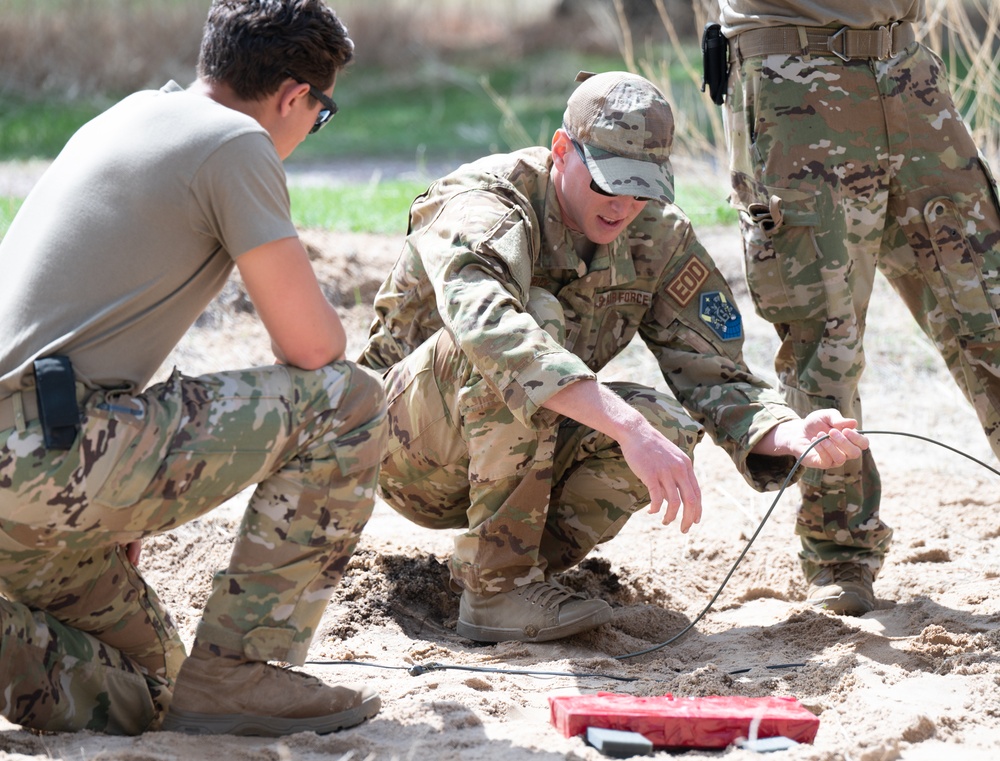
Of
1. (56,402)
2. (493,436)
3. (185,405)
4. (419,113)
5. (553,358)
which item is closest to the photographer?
(56,402)

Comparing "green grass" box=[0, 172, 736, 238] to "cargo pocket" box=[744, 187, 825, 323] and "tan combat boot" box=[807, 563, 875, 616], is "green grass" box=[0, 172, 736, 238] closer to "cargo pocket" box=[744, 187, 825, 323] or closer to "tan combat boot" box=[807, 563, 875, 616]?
"cargo pocket" box=[744, 187, 825, 323]

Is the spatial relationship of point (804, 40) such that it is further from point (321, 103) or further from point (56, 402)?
point (56, 402)

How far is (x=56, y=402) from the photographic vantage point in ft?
7.46

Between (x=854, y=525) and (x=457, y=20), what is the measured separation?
1746 cm

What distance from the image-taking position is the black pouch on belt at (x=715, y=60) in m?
3.73

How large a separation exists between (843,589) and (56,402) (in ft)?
7.48

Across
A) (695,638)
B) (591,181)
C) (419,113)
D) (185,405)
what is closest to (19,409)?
(185,405)

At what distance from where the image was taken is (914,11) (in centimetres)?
358

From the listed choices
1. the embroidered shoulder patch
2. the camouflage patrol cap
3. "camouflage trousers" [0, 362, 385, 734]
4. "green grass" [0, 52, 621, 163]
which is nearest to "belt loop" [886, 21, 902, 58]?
the camouflage patrol cap

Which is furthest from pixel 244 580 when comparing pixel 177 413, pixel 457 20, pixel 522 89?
pixel 457 20

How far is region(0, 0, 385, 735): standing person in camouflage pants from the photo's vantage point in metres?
2.33

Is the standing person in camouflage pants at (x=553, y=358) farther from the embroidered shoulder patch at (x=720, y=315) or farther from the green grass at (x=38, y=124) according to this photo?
the green grass at (x=38, y=124)

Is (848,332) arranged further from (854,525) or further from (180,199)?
(180,199)

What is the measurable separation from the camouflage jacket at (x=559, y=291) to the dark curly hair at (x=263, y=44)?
0.74m
